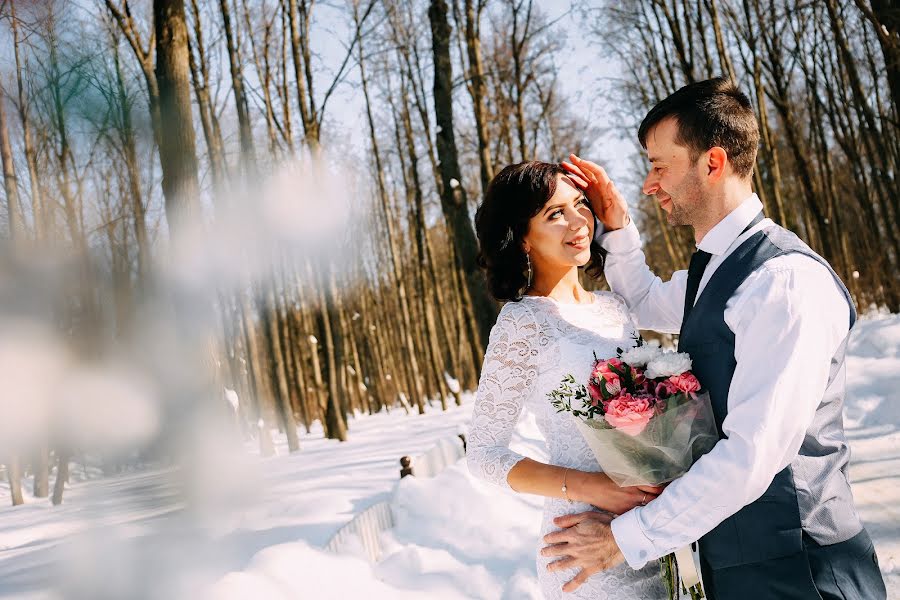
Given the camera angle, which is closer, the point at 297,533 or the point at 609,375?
the point at 609,375

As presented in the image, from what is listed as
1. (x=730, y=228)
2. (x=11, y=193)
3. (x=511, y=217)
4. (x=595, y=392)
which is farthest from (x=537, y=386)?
(x=11, y=193)

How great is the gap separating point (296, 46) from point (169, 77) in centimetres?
885

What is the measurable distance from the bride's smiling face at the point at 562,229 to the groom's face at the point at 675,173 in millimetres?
463

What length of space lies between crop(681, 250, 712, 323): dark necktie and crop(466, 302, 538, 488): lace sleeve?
1.73 feet

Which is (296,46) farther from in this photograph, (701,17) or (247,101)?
(701,17)

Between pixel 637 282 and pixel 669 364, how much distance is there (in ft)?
3.25

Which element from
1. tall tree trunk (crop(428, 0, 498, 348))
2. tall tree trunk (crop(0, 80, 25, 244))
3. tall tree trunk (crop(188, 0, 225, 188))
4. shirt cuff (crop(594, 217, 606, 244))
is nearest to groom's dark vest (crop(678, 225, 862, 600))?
shirt cuff (crop(594, 217, 606, 244))

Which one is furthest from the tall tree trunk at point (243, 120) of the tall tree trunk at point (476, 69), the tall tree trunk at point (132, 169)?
the tall tree trunk at point (132, 169)

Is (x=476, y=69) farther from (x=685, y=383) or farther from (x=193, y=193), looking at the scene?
(x=685, y=383)

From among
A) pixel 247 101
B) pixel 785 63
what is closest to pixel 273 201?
pixel 247 101

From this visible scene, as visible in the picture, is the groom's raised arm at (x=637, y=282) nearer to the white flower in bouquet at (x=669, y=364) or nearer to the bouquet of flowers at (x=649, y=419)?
the bouquet of flowers at (x=649, y=419)

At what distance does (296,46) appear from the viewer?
1328cm

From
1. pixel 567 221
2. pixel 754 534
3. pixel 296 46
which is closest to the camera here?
pixel 754 534

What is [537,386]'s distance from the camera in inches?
90.1
